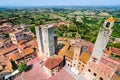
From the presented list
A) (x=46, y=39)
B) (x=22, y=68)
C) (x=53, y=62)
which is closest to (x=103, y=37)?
(x=53, y=62)

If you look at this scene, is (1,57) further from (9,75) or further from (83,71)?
(83,71)


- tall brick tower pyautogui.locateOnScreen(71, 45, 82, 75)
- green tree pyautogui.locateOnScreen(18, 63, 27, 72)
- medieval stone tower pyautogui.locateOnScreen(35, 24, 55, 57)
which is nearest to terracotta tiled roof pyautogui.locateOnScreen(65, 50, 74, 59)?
tall brick tower pyautogui.locateOnScreen(71, 45, 82, 75)

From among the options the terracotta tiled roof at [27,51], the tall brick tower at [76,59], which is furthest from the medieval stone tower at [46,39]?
the tall brick tower at [76,59]

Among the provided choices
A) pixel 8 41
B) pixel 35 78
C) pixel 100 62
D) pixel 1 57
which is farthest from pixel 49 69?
pixel 8 41

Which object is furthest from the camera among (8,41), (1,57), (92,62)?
(8,41)

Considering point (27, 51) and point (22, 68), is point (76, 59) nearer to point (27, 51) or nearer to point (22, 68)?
point (22, 68)

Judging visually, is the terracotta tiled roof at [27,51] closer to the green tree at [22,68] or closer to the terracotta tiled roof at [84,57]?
the green tree at [22,68]

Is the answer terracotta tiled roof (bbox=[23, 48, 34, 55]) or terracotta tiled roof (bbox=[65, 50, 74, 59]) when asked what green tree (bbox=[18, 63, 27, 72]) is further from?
terracotta tiled roof (bbox=[65, 50, 74, 59])
